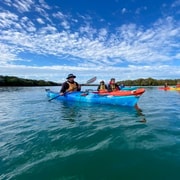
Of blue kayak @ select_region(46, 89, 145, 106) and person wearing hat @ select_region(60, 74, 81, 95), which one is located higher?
person wearing hat @ select_region(60, 74, 81, 95)

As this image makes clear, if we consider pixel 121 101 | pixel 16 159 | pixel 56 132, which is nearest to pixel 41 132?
pixel 56 132

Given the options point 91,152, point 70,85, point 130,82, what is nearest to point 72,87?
point 70,85

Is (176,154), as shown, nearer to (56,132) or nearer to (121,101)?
(56,132)

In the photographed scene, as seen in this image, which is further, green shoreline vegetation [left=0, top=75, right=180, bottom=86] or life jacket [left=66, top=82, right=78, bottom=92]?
green shoreline vegetation [left=0, top=75, right=180, bottom=86]

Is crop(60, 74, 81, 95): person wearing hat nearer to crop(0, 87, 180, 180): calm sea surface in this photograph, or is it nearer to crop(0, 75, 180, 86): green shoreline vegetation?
crop(0, 87, 180, 180): calm sea surface

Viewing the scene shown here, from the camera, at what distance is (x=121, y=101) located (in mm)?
11648

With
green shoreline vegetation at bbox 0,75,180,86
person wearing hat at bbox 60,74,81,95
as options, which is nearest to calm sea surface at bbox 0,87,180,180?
person wearing hat at bbox 60,74,81,95

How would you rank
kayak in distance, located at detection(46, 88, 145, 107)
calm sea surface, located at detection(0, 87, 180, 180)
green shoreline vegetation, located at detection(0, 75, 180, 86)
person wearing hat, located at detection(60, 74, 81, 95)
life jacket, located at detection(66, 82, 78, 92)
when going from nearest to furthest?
calm sea surface, located at detection(0, 87, 180, 180) < kayak in distance, located at detection(46, 88, 145, 107) < person wearing hat, located at detection(60, 74, 81, 95) < life jacket, located at detection(66, 82, 78, 92) < green shoreline vegetation, located at detection(0, 75, 180, 86)

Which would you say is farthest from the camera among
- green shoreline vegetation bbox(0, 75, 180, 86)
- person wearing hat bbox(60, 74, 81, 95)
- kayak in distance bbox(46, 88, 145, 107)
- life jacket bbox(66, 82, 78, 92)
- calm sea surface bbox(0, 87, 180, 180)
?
green shoreline vegetation bbox(0, 75, 180, 86)

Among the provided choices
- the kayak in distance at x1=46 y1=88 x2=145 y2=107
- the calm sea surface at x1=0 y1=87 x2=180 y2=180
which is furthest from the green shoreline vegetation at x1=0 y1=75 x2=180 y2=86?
the calm sea surface at x1=0 y1=87 x2=180 y2=180

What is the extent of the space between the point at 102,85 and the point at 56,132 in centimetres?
983

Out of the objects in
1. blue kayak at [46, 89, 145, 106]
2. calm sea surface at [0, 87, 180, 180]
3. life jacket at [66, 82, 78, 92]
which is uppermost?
life jacket at [66, 82, 78, 92]

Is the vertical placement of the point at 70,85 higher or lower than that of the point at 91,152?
higher

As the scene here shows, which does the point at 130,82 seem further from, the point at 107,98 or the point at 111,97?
the point at 111,97
